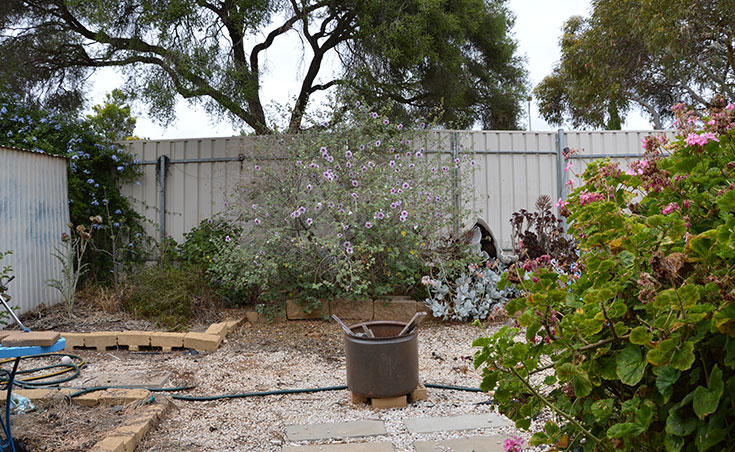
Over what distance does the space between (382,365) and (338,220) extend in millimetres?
2135

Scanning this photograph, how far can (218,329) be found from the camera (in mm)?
4348

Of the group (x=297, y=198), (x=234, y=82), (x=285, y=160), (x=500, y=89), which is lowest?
(x=297, y=198)

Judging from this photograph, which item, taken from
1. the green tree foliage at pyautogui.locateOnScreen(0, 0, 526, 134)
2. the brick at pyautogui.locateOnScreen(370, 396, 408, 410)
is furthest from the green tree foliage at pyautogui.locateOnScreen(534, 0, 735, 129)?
the brick at pyautogui.locateOnScreen(370, 396, 408, 410)

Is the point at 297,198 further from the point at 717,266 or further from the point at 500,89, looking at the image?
the point at 500,89

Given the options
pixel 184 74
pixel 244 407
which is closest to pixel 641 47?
pixel 184 74

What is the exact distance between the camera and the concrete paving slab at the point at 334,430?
2514mm

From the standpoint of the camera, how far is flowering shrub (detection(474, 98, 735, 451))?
37.2 inches

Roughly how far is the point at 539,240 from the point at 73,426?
4358 millimetres

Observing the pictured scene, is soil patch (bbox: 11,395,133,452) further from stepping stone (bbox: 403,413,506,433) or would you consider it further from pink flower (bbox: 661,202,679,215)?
pink flower (bbox: 661,202,679,215)

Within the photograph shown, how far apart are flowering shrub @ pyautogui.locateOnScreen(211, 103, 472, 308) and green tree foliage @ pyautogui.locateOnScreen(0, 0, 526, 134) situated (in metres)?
0.87

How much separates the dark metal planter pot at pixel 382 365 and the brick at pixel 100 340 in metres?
2.37

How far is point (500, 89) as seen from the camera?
885 centimetres

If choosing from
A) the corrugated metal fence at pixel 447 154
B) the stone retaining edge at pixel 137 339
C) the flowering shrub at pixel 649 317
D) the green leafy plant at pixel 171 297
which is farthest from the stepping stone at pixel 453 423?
the corrugated metal fence at pixel 447 154

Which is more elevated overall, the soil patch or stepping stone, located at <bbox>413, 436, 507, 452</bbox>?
the soil patch
